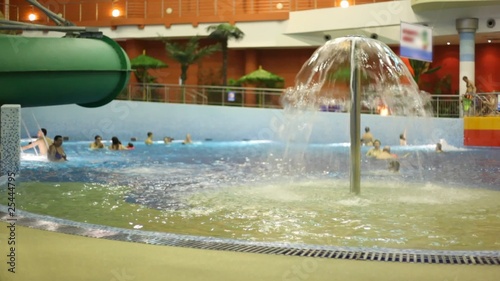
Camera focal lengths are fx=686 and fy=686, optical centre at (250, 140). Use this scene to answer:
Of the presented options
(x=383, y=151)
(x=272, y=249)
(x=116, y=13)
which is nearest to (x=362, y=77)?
(x=383, y=151)

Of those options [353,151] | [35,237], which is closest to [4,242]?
[35,237]

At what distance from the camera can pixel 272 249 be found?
5.57 metres

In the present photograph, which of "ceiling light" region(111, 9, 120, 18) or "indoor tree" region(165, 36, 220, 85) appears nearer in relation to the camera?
"indoor tree" region(165, 36, 220, 85)

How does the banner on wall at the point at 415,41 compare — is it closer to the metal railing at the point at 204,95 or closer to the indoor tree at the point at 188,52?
the metal railing at the point at 204,95

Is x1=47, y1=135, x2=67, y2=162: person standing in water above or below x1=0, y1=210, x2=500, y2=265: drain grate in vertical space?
above

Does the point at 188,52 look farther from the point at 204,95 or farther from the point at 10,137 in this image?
the point at 10,137

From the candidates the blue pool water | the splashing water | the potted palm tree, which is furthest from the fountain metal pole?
the potted palm tree

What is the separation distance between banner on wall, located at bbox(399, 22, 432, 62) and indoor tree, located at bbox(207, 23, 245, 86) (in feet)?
25.3

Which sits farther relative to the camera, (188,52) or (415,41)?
(188,52)

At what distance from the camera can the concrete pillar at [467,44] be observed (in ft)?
78.6

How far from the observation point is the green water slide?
1013 centimetres

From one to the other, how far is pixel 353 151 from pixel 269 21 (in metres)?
21.1

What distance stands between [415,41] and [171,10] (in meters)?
11.8

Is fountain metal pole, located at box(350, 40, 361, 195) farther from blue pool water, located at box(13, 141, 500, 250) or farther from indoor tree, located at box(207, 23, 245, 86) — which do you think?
indoor tree, located at box(207, 23, 245, 86)
